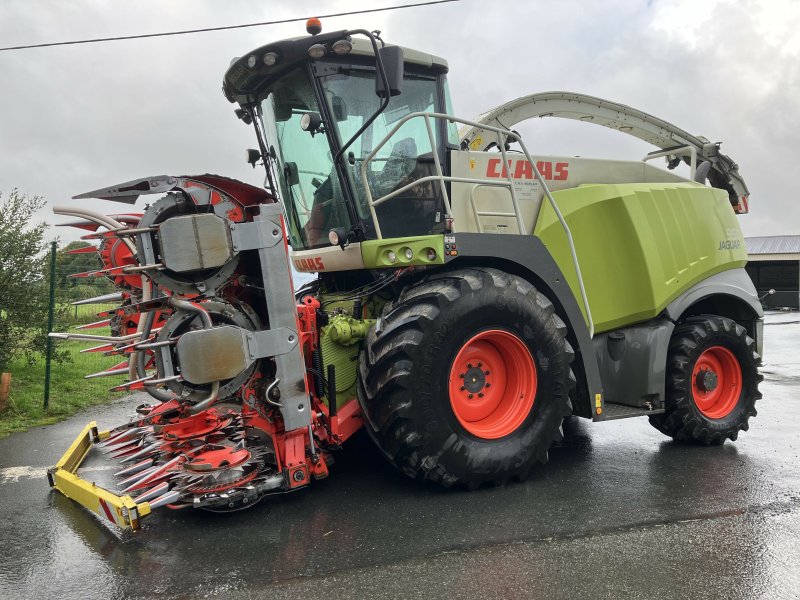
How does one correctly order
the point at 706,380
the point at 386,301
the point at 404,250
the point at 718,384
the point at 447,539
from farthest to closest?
1. the point at 718,384
2. the point at 706,380
3. the point at 386,301
4. the point at 404,250
5. the point at 447,539

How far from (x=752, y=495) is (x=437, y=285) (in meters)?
2.49

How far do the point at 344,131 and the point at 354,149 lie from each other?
0.46ft

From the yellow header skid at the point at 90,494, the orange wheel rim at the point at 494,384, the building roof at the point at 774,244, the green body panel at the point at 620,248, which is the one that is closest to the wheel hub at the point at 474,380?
the orange wheel rim at the point at 494,384

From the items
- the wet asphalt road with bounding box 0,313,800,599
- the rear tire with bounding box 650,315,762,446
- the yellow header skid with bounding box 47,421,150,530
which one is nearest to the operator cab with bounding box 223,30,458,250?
the wet asphalt road with bounding box 0,313,800,599

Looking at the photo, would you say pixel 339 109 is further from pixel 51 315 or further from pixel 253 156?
pixel 51 315

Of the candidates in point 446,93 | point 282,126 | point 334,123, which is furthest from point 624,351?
point 282,126

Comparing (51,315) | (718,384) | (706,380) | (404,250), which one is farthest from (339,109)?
(51,315)

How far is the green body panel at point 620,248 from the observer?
15.7 feet

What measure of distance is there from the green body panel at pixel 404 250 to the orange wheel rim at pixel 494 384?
630 millimetres

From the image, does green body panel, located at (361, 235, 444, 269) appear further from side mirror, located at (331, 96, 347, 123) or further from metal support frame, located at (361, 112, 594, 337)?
side mirror, located at (331, 96, 347, 123)

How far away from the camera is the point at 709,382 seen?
5086mm

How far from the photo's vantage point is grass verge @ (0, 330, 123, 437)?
255 inches

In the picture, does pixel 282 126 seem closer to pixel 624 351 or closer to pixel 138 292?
pixel 138 292

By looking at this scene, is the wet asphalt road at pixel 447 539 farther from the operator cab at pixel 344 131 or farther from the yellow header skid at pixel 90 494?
the operator cab at pixel 344 131
